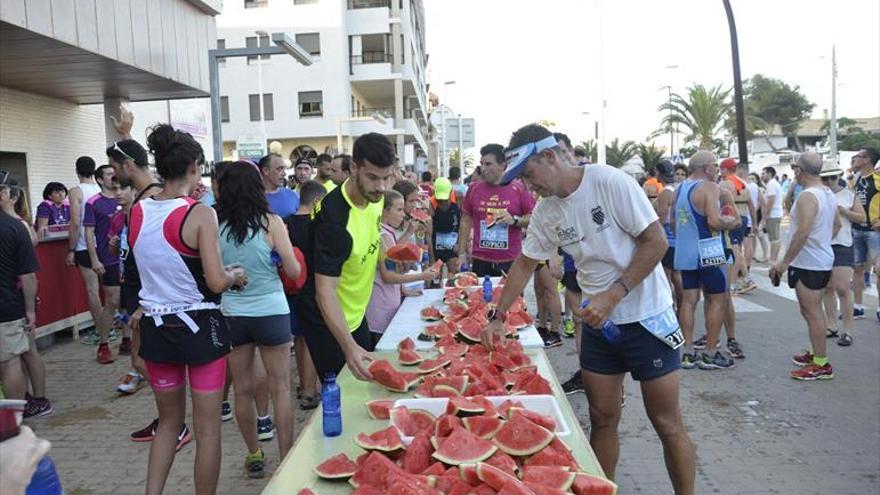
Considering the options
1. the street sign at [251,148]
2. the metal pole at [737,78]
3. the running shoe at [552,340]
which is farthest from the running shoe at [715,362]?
the street sign at [251,148]

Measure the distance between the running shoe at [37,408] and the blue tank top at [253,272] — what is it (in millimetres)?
3196

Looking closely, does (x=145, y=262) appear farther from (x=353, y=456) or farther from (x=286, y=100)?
(x=286, y=100)

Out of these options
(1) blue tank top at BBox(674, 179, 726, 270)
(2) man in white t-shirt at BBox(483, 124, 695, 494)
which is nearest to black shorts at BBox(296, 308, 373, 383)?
(2) man in white t-shirt at BBox(483, 124, 695, 494)

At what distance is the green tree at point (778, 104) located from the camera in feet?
245

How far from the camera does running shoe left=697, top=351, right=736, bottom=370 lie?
23.8 feet

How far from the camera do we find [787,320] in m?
9.49

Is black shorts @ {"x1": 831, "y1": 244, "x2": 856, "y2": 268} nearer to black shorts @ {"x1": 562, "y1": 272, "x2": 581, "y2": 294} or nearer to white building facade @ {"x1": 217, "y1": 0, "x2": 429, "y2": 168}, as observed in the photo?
black shorts @ {"x1": 562, "y1": 272, "x2": 581, "y2": 294}

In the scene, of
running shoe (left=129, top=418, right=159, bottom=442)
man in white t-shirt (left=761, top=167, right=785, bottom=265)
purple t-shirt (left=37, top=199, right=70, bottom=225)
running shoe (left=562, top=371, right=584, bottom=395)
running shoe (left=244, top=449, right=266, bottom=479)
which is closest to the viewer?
running shoe (left=244, top=449, right=266, bottom=479)

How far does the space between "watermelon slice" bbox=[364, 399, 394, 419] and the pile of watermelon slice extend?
0.18 metres

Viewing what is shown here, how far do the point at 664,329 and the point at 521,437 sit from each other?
4.32 feet

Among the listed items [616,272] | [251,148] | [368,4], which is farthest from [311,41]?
[616,272]

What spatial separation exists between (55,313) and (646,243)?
8.33 meters

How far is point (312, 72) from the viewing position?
39.8 meters

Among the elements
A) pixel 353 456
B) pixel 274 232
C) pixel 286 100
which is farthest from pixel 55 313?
pixel 286 100
